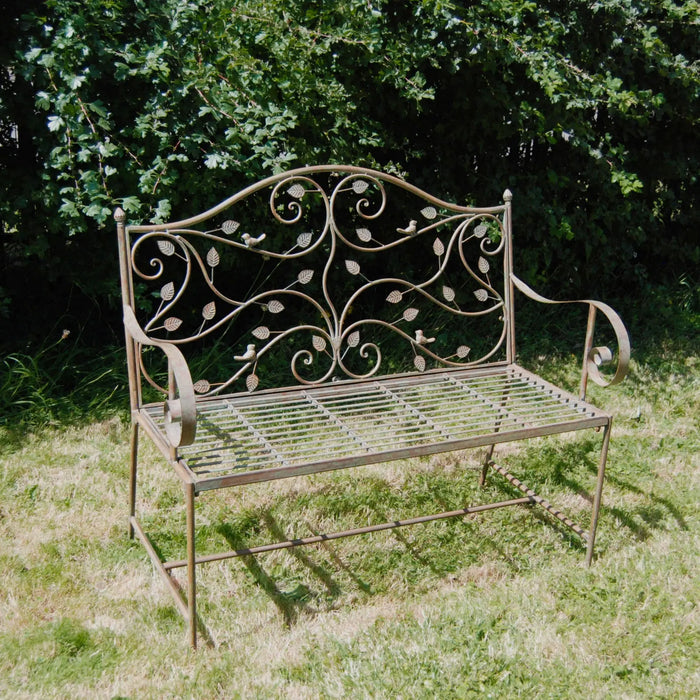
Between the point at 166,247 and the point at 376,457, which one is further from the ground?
the point at 166,247

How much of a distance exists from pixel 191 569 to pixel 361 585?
0.71m

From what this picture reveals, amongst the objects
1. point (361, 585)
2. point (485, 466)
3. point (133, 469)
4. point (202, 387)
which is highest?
point (202, 387)

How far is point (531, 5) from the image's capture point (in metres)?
3.90

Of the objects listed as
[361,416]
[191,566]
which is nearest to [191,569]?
[191,566]

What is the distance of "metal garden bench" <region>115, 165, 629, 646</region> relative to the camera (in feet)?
8.30

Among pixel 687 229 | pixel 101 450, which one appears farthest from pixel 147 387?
pixel 687 229

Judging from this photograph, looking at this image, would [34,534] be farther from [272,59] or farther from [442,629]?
[272,59]

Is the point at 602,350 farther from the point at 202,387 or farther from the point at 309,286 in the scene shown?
the point at 309,286

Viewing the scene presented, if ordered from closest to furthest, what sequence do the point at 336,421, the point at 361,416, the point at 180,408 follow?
the point at 180,408
the point at 336,421
the point at 361,416

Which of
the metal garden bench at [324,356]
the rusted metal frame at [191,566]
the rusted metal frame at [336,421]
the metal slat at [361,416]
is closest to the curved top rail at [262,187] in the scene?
the metal garden bench at [324,356]

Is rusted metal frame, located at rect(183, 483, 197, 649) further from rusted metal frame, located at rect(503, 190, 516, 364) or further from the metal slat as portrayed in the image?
rusted metal frame, located at rect(503, 190, 516, 364)

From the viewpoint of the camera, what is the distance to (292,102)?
3.69 m

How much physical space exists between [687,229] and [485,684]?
4208 mm

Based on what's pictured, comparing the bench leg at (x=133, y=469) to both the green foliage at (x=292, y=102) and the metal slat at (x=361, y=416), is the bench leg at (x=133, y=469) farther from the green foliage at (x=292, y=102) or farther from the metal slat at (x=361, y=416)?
the green foliage at (x=292, y=102)
